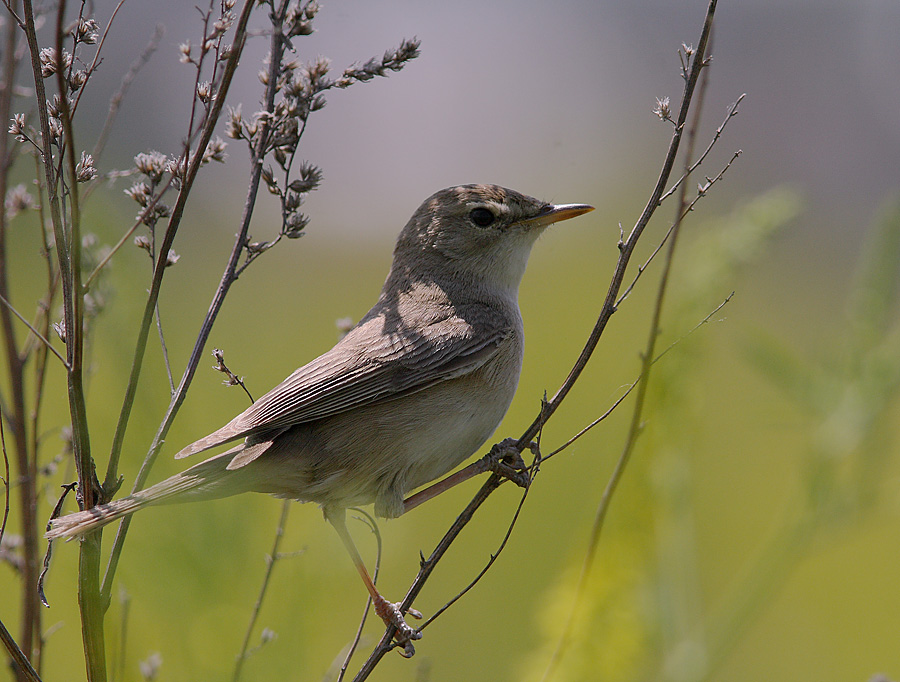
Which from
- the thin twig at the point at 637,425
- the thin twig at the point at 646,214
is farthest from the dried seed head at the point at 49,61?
the thin twig at the point at 637,425

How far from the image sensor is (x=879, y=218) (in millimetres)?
2652

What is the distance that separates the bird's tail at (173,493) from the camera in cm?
166

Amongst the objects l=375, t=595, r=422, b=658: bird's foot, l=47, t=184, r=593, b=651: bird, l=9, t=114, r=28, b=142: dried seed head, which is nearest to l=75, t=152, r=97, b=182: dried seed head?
l=9, t=114, r=28, b=142: dried seed head

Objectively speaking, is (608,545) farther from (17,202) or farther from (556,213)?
(17,202)

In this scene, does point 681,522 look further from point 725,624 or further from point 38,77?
point 38,77

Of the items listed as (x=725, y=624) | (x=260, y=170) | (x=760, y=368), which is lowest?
(x=725, y=624)

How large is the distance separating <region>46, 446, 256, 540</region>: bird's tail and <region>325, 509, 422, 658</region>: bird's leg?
0.39m

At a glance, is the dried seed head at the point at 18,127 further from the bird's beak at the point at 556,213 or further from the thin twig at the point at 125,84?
the bird's beak at the point at 556,213

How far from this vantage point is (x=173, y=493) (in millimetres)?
2045

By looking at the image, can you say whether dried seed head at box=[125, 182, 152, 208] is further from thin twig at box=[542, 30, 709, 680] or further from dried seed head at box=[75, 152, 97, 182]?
→ thin twig at box=[542, 30, 709, 680]

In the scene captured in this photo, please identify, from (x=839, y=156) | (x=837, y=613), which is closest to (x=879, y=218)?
(x=837, y=613)

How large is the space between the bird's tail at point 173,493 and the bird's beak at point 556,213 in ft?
4.99

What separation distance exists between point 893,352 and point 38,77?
2.51 metres

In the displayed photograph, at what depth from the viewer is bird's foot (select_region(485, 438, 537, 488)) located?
2502 mm
